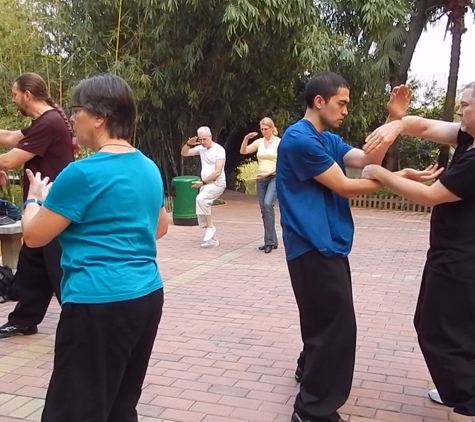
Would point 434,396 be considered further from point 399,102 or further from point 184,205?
point 184,205

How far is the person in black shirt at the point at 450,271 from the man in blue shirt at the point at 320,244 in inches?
6.7

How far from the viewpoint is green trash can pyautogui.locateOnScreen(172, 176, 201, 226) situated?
10148 mm

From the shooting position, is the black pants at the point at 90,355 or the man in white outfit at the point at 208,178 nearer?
the black pants at the point at 90,355

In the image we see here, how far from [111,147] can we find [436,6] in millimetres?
16568

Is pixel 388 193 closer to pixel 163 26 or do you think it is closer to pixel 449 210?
pixel 163 26

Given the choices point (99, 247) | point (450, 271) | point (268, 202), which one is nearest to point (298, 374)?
point (450, 271)

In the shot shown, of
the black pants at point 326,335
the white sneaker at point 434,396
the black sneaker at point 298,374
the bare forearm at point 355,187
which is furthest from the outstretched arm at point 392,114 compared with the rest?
the white sneaker at point 434,396

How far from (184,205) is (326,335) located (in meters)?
7.40

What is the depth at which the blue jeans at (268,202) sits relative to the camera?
25.4 feet

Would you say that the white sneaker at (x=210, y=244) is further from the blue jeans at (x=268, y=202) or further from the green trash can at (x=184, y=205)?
the green trash can at (x=184, y=205)

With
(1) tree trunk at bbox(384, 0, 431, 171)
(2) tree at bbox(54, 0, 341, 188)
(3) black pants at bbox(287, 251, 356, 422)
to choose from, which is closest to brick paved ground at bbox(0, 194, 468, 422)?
(3) black pants at bbox(287, 251, 356, 422)

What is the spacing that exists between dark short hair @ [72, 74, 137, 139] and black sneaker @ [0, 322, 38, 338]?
260cm

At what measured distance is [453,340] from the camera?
286 cm

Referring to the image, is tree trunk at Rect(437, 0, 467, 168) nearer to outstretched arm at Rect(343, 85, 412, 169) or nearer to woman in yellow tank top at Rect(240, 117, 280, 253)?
woman in yellow tank top at Rect(240, 117, 280, 253)
